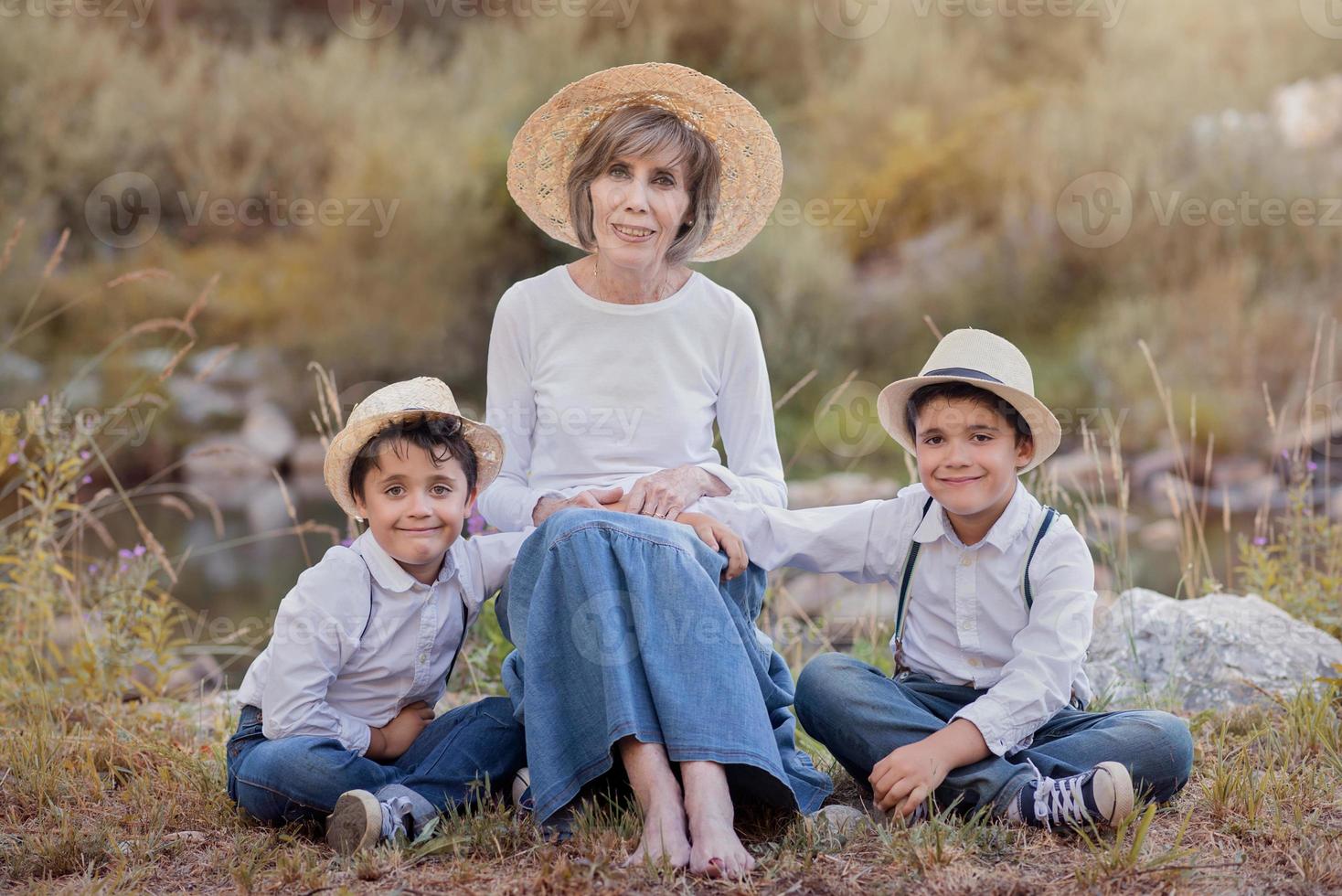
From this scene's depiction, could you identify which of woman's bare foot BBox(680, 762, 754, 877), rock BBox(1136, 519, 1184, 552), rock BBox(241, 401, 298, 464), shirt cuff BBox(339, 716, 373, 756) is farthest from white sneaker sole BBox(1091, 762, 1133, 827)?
rock BBox(241, 401, 298, 464)

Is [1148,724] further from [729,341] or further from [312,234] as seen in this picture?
[312,234]

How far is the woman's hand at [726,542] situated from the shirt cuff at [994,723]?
1.30 feet

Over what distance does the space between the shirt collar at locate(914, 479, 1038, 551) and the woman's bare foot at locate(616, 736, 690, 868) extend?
57cm

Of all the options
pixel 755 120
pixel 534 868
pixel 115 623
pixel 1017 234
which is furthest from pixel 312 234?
pixel 534 868

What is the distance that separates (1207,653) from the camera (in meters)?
2.75

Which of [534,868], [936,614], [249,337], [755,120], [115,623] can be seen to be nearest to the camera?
[534,868]

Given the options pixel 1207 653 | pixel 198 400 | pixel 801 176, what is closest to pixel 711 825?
pixel 1207 653

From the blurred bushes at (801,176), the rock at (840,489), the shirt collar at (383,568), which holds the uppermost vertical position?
the blurred bushes at (801,176)

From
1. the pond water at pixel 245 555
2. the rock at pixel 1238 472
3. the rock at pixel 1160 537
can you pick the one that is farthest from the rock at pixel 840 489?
the rock at pixel 1238 472

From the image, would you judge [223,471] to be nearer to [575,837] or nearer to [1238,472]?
[1238,472]

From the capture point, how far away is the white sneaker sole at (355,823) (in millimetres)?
1796

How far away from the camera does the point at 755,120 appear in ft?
7.57

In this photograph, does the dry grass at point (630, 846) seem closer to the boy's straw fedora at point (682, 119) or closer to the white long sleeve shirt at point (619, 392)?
the white long sleeve shirt at point (619, 392)

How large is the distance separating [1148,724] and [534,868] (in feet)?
3.12
